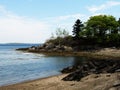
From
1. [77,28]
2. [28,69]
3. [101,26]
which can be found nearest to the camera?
[28,69]

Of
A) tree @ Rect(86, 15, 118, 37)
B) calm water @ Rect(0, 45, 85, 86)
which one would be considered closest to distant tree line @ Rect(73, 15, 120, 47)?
tree @ Rect(86, 15, 118, 37)

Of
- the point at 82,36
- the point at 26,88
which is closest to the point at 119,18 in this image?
the point at 82,36

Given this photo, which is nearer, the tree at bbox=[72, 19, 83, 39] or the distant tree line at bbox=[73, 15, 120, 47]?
the distant tree line at bbox=[73, 15, 120, 47]

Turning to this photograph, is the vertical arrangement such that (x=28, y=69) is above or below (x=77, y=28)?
below

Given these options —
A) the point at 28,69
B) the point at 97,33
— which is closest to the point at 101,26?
the point at 97,33

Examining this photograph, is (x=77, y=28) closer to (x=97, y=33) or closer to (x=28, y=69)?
(x=97, y=33)

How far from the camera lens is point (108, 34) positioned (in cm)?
11606

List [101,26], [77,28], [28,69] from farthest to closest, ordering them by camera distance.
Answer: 1. [77,28]
2. [101,26]
3. [28,69]

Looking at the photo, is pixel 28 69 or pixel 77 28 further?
pixel 77 28

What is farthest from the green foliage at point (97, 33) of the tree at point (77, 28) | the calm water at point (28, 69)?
the calm water at point (28, 69)

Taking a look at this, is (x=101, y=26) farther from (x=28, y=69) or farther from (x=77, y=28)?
(x=28, y=69)

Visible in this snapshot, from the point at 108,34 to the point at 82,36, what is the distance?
1024 cm

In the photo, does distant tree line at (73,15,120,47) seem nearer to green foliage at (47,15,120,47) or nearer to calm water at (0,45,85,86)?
green foliage at (47,15,120,47)

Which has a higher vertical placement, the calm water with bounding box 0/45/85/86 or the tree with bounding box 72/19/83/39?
the tree with bounding box 72/19/83/39
